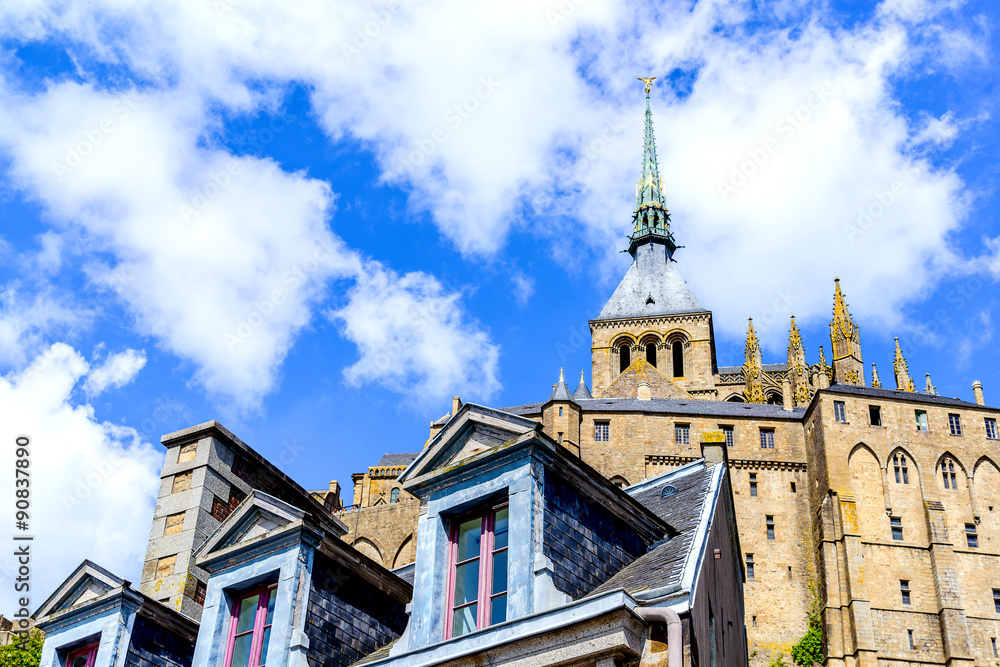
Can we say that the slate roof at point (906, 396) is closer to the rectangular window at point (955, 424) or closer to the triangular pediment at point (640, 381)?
the rectangular window at point (955, 424)

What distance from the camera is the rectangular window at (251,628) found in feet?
30.4

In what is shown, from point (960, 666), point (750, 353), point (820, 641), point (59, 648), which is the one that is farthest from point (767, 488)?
point (59, 648)

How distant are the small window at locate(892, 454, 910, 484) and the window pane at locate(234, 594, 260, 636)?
158ft

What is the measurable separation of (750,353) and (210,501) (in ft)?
232

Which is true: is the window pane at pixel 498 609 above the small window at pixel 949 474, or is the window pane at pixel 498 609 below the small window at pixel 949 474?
below

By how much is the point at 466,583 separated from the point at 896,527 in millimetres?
47066

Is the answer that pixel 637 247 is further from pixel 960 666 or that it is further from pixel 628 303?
pixel 960 666

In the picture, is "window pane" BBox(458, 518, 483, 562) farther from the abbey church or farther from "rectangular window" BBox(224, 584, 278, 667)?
"rectangular window" BBox(224, 584, 278, 667)

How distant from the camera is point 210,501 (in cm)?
1141

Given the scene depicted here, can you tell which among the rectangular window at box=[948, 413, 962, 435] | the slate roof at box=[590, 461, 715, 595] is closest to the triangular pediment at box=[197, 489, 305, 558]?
the slate roof at box=[590, 461, 715, 595]

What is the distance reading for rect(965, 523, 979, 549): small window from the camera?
2003 inches

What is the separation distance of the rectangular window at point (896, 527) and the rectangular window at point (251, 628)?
153 feet

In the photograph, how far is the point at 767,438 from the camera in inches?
2248

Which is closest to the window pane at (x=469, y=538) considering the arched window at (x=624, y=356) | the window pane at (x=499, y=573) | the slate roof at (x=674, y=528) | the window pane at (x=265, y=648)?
the window pane at (x=499, y=573)
